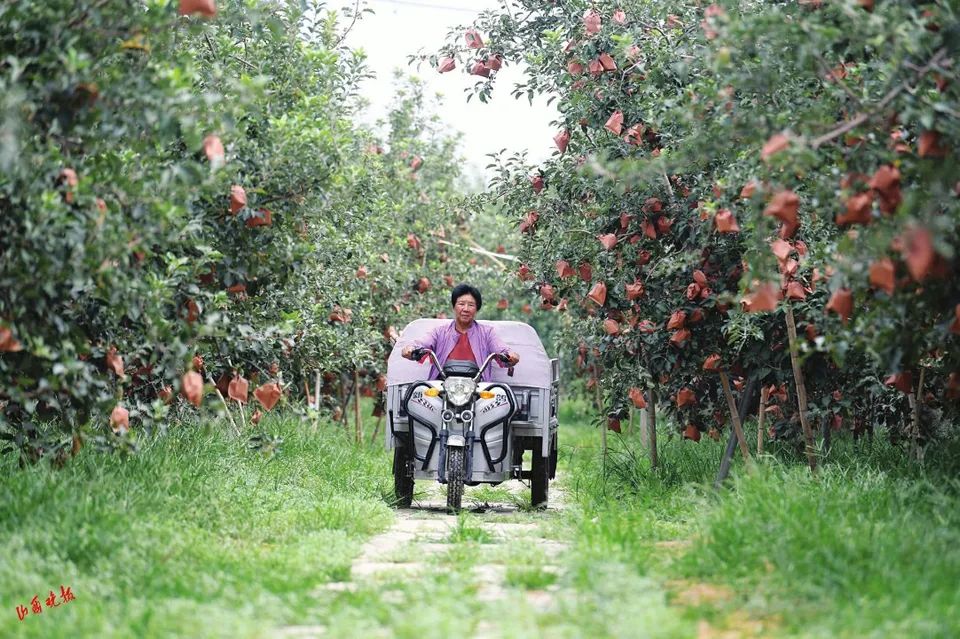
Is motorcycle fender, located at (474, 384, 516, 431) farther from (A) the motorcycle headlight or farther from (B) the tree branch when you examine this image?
(B) the tree branch

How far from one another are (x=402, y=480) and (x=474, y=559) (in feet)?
10.3

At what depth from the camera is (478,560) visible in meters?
5.75

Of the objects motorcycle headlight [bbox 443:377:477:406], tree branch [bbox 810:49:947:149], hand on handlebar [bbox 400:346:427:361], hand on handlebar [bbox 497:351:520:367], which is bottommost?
motorcycle headlight [bbox 443:377:477:406]

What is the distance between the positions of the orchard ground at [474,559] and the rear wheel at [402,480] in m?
0.69

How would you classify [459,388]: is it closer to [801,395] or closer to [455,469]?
[455,469]

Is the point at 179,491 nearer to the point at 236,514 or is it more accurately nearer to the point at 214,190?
the point at 236,514

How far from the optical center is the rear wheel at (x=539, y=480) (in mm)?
8672

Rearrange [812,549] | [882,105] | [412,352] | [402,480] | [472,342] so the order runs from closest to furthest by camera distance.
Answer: [882,105]
[812,549]
[412,352]
[402,480]
[472,342]

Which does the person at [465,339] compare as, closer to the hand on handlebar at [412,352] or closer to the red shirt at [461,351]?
the red shirt at [461,351]

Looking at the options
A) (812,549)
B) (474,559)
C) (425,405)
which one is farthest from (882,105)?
(425,405)

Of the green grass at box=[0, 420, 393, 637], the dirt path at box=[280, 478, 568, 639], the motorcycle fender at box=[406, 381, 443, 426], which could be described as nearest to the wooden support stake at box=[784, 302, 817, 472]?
the dirt path at box=[280, 478, 568, 639]

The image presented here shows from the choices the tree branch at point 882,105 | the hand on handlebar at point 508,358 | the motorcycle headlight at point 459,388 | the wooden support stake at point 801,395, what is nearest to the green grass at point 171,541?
the motorcycle headlight at point 459,388

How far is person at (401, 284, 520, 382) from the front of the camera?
8.98 metres

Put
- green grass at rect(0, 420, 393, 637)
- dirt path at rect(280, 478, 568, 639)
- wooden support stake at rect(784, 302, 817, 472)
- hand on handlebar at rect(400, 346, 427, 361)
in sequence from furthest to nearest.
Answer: hand on handlebar at rect(400, 346, 427, 361) < wooden support stake at rect(784, 302, 817, 472) < dirt path at rect(280, 478, 568, 639) < green grass at rect(0, 420, 393, 637)
